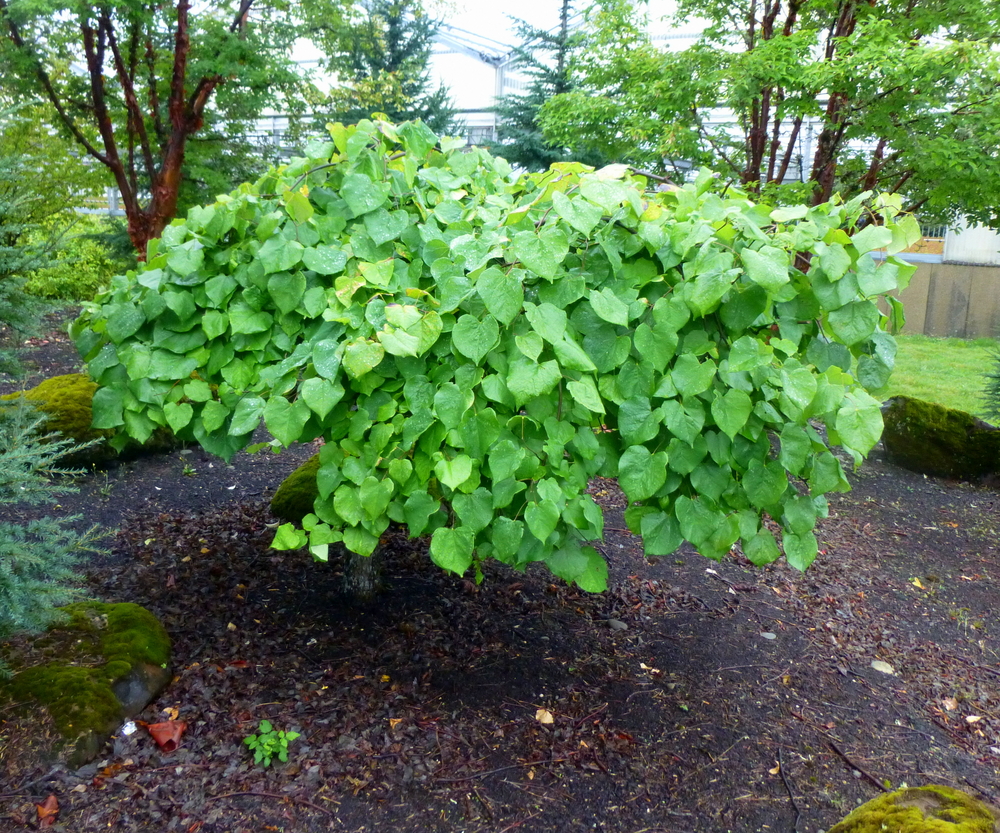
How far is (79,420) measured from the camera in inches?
171

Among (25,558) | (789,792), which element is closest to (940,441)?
(789,792)

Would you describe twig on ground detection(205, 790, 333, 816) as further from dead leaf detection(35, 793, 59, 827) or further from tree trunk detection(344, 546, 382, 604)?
tree trunk detection(344, 546, 382, 604)

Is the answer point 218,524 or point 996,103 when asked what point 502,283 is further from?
point 996,103

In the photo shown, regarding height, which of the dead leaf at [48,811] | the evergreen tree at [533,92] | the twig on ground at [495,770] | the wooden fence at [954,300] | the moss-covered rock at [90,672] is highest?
the evergreen tree at [533,92]

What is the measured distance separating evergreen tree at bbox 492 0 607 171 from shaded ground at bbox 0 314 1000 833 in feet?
31.7

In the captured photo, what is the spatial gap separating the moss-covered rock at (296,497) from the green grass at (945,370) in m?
5.38

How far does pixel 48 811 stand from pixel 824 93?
5791mm

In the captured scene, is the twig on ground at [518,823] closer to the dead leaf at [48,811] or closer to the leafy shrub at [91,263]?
the dead leaf at [48,811]

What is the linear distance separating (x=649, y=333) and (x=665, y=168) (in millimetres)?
5123

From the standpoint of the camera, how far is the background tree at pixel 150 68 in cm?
666

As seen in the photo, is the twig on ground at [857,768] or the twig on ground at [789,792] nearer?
the twig on ground at [789,792]

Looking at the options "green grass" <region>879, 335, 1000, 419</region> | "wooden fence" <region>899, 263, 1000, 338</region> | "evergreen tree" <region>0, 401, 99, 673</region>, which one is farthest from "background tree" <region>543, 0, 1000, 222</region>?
"wooden fence" <region>899, 263, 1000, 338</region>

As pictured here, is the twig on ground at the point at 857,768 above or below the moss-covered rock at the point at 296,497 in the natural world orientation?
below

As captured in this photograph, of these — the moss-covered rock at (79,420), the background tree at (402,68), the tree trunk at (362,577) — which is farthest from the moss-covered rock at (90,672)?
the background tree at (402,68)
